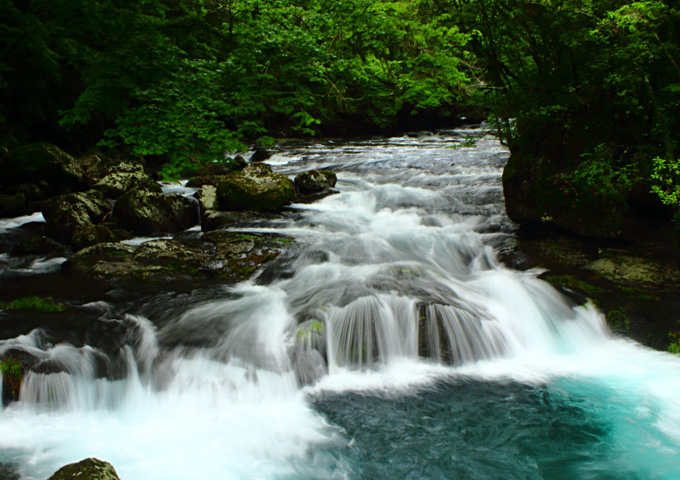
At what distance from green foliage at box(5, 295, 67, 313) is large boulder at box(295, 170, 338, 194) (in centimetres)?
721

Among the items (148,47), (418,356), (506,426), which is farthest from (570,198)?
(148,47)

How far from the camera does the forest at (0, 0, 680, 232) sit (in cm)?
639

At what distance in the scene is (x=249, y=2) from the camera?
8789 mm

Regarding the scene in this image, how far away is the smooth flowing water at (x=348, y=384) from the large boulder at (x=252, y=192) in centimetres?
318

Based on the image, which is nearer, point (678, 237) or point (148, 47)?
point (678, 237)

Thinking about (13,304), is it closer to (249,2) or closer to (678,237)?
(249,2)

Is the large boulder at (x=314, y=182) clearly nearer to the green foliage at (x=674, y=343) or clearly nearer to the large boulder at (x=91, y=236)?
the large boulder at (x=91, y=236)

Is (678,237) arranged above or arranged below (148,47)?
below

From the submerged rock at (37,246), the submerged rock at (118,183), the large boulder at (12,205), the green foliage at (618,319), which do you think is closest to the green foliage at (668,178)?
the green foliage at (618,319)

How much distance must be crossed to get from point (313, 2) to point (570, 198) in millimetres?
6960

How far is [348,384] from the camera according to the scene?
521 cm

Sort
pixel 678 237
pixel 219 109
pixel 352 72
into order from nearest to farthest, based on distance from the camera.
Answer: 1. pixel 678 237
2. pixel 219 109
3. pixel 352 72

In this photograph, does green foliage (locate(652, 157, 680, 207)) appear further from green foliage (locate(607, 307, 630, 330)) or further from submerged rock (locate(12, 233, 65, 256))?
submerged rock (locate(12, 233, 65, 256))

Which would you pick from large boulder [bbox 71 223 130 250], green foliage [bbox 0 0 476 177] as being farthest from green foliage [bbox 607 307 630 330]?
large boulder [bbox 71 223 130 250]
